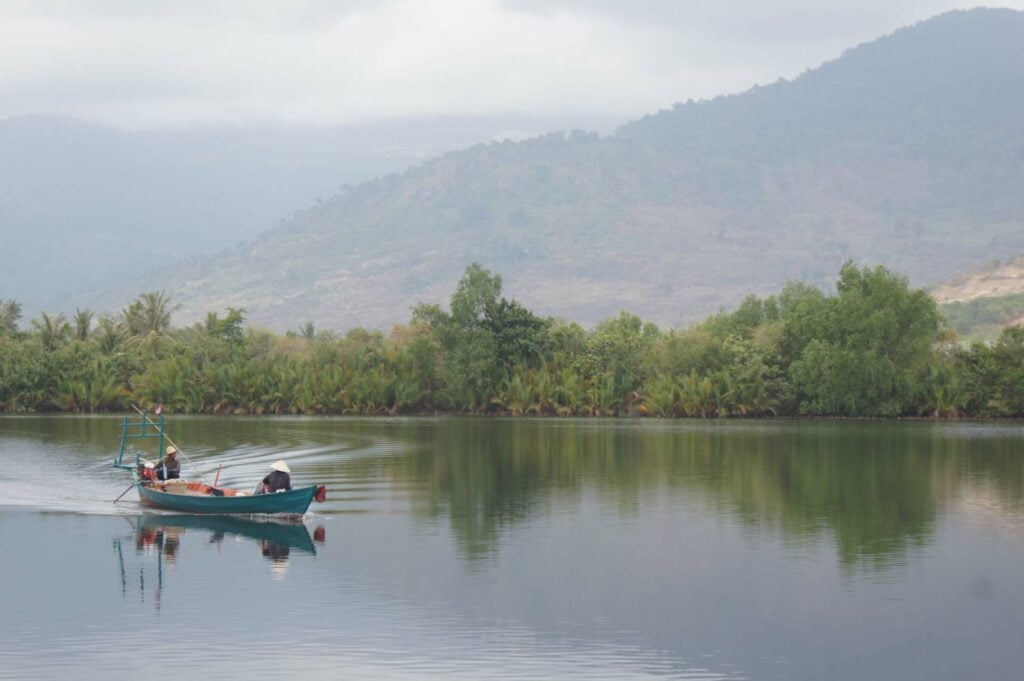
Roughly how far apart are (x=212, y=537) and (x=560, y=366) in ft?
154

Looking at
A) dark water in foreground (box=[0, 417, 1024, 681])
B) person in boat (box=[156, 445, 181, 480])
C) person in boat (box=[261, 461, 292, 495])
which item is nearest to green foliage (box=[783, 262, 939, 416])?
dark water in foreground (box=[0, 417, 1024, 681])

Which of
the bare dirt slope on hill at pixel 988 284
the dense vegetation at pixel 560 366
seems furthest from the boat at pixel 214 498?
the bare dirt slope on hill at pixel 988 284

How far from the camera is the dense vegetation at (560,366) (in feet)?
215

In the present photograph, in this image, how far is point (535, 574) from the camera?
22.0 m

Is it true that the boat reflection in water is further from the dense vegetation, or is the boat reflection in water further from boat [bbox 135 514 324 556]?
the dense vegetation

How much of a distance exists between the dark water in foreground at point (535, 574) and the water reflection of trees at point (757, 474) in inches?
6.3

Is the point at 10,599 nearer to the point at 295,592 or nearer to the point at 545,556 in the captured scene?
the point at 295,592

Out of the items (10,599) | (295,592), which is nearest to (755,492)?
(295,592)

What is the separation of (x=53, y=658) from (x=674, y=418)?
175 ft

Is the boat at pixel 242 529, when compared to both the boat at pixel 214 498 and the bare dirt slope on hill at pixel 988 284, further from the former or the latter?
the bare dirt slope on hill at pixel 988 284

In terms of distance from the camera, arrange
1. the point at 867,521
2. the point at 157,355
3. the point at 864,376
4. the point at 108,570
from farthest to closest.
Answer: the point at 157,355 < the point at 864,376 < the point at 867,521 < the point at 108,570

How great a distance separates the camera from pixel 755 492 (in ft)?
110

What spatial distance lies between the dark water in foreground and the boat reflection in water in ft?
0.38

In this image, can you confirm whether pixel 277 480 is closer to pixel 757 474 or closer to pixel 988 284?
pixel 757 474
